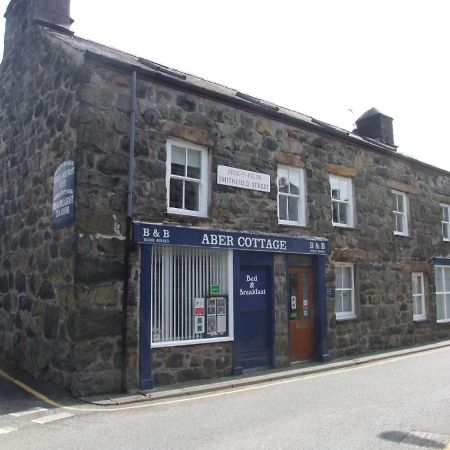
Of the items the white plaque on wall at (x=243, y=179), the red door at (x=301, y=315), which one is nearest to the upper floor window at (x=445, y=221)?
the red door at (x=301, y=315)

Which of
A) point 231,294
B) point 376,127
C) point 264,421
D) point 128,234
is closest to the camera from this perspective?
point 264,421

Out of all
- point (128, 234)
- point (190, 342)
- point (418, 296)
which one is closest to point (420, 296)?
point (418, 296)

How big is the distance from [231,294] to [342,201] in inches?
190

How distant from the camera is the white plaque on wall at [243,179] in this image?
10427 mm

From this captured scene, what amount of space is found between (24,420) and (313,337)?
713 cm

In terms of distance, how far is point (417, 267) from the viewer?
1566 cm

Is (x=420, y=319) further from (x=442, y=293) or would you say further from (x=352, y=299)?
(x=352, y=299)

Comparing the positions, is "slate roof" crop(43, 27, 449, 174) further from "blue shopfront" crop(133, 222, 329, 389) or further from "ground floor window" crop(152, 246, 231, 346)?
"ground floor window" crop(152, 246, 231, 346)

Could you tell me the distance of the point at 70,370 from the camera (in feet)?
26.4

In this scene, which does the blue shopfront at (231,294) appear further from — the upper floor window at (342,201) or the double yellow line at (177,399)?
the upper floor window at (342,201)

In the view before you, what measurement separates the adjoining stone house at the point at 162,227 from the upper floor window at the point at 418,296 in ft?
6.54

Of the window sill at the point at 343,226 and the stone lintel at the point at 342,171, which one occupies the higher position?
the stone lintel at the point at 342,171

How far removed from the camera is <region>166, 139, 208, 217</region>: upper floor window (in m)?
9.80

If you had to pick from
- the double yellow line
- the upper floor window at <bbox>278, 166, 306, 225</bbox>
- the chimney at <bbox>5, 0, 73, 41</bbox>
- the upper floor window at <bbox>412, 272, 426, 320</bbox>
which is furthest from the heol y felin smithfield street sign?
the upper floor window at <bbox>412, 272, 426, 320</bbox>
